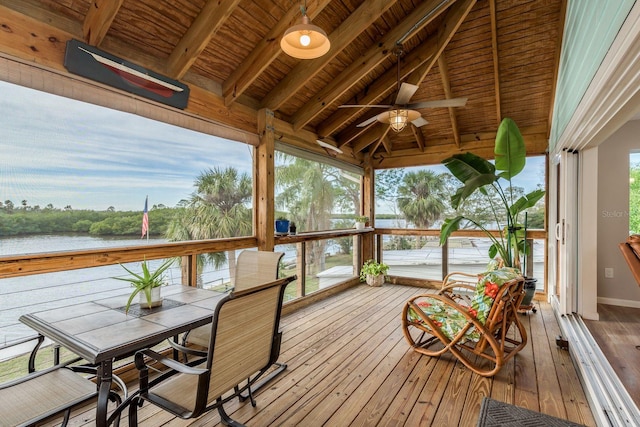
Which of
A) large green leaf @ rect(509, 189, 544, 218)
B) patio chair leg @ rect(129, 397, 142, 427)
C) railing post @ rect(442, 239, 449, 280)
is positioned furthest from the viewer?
railing post @ rect(442, 239, 449, 280)

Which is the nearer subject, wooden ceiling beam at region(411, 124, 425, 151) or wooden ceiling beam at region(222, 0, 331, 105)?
wooden ceiling beam at region(222, 0, 331, 105)

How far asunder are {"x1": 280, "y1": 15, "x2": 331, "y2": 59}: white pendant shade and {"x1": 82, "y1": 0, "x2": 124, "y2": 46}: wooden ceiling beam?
1.19 metres

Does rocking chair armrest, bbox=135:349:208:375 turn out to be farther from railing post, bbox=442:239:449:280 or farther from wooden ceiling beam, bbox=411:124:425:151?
railing post, bbox=442:239:449:280

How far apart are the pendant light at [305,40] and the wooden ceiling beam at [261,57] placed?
1.85ft

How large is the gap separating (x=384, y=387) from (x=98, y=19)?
3.58 meters

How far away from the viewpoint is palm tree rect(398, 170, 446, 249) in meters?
6.03

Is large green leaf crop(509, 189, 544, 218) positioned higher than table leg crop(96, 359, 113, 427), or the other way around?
large green leaf crop(509, 189, 544, 218)

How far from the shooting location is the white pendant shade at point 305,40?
223 centimetres

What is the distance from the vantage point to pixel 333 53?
11.1ft

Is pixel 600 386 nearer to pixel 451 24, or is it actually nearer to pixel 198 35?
pixel 451 24

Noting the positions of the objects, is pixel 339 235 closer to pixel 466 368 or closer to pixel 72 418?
pixel 466 368

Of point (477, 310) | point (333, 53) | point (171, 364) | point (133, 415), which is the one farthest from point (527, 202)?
point (133, 415)

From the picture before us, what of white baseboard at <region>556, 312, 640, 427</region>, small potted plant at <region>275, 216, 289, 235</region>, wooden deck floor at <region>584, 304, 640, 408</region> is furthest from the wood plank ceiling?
white baseboard at <region>556, 312, 640, 427</region>

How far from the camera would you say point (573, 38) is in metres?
2.94
